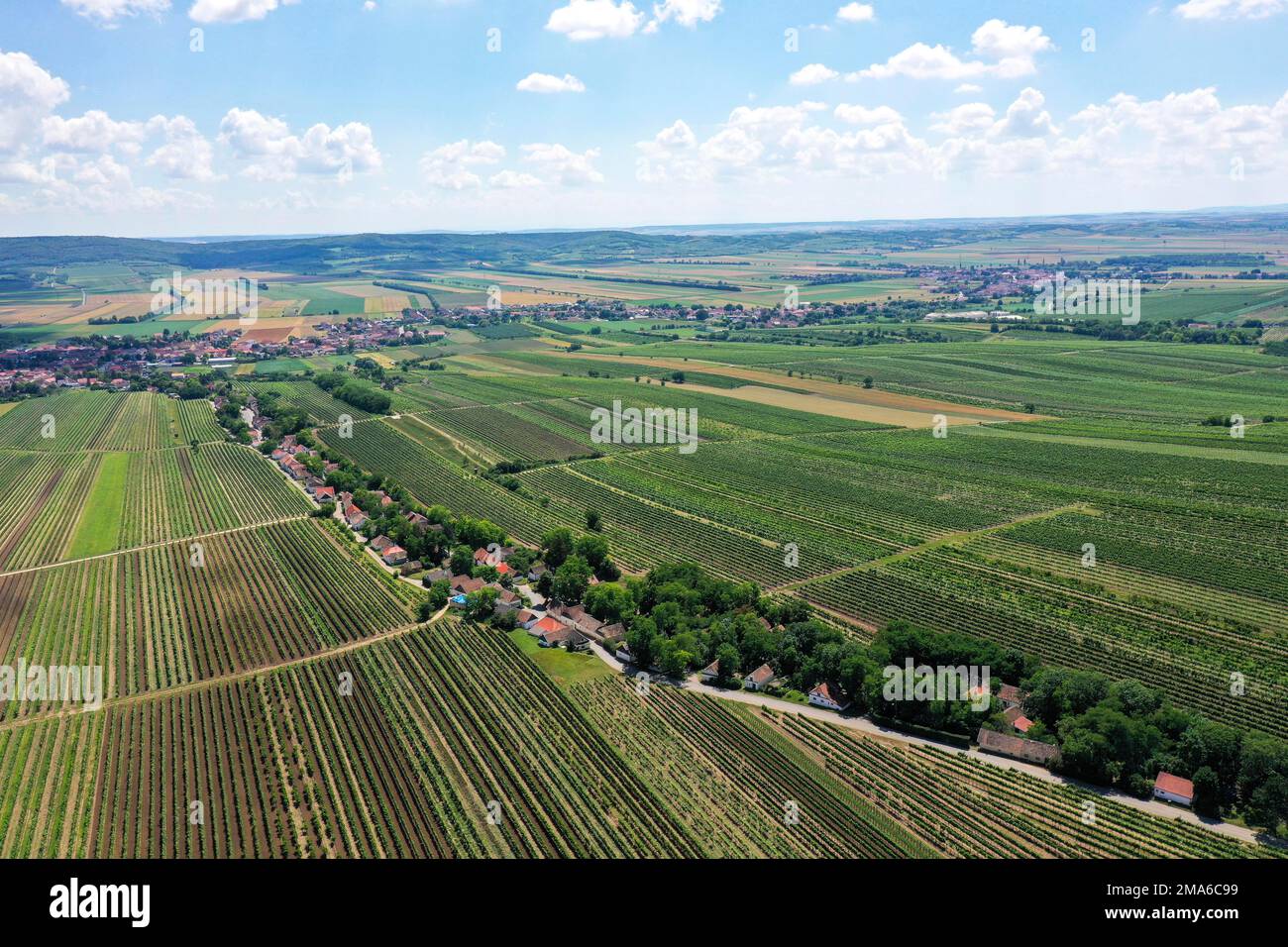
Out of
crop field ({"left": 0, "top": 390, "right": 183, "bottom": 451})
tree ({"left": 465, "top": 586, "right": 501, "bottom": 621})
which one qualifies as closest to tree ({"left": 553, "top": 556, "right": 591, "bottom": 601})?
tree ({"left": 465, "top": 586, "right": 501, "bottom": 621})

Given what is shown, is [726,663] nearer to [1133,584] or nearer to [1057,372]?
[1133,584]

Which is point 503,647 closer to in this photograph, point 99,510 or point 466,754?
point 466,754

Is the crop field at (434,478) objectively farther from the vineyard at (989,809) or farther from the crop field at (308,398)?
the vineyard at (989,809)

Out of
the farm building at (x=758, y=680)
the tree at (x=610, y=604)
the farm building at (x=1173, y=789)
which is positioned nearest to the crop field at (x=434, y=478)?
the tree at (x=610, y=604)

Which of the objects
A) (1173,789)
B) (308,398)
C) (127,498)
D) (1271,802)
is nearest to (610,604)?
(1173,789)

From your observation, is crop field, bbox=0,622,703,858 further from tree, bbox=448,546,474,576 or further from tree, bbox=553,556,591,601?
tree, bbox=448,546,474,576
